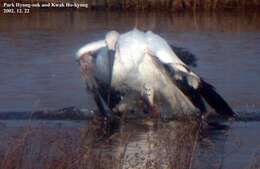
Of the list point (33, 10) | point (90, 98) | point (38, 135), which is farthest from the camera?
point (33, 10)

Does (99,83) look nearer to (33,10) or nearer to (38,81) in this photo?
(38,81)

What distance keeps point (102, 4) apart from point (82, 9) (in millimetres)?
1118

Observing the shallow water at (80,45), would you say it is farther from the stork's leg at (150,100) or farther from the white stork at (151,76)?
the stork's leg at (150,100)

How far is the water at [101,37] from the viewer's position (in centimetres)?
1245

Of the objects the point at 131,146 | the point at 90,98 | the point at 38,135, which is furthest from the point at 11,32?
the point at 38,135

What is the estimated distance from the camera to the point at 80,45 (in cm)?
2238

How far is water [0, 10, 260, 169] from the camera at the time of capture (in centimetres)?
1245

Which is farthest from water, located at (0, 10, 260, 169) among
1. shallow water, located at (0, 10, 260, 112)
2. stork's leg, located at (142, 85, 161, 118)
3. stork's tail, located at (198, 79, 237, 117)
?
stork's leg, located at (142, 85, 161, 118)

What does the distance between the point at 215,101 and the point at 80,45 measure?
8835mm

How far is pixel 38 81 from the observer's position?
16984 mm

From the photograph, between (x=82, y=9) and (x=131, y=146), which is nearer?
(x=131, y=146)

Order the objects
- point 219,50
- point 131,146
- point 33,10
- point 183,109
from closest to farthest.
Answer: point 131,146 < point 183,109 < point 219,50 < point 33,10

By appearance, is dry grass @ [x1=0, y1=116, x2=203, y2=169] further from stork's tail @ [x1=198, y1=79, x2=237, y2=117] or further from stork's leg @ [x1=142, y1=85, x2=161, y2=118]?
stork's tail @ [x1=198, y1=79, x2=237, y2=117]

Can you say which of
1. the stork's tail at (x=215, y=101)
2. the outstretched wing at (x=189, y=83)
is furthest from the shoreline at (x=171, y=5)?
the stork's tail at (x=215, y=101)
